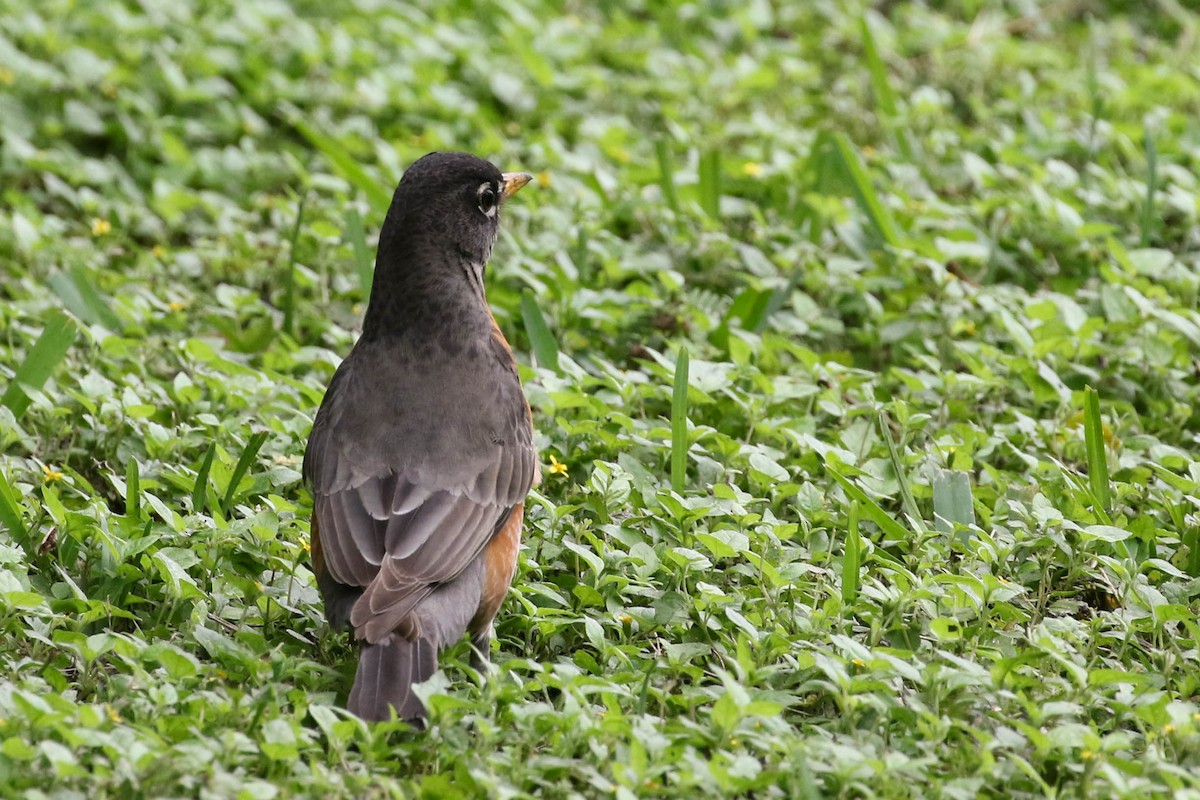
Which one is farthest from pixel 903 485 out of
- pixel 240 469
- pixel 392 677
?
pixel 240 469

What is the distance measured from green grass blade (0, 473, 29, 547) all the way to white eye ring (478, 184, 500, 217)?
198 centimetres

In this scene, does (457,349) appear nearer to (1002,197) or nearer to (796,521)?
(796,521)

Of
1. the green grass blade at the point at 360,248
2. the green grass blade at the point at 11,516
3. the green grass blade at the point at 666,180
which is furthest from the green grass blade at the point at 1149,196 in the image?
the green grass blade at the point at 11,516

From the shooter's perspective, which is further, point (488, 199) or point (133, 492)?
point (488, 199)

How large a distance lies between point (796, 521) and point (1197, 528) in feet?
4.59

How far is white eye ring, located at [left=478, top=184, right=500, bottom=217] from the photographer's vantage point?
19.5ft

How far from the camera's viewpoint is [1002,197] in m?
8.11

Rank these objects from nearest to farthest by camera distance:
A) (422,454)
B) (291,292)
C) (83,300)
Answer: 1. (422,454)
2. (83,300)
3. (291,292)

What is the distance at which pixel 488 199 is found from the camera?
6000 mm

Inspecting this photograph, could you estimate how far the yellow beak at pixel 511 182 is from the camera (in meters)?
6.13

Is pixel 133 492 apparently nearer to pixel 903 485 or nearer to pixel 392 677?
pixel 392 677

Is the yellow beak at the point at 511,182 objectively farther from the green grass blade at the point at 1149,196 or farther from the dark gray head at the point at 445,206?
the green grass blade at the point at 1149,196

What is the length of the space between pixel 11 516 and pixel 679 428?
89.1 inches

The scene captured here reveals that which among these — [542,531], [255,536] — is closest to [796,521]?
[542,531]
